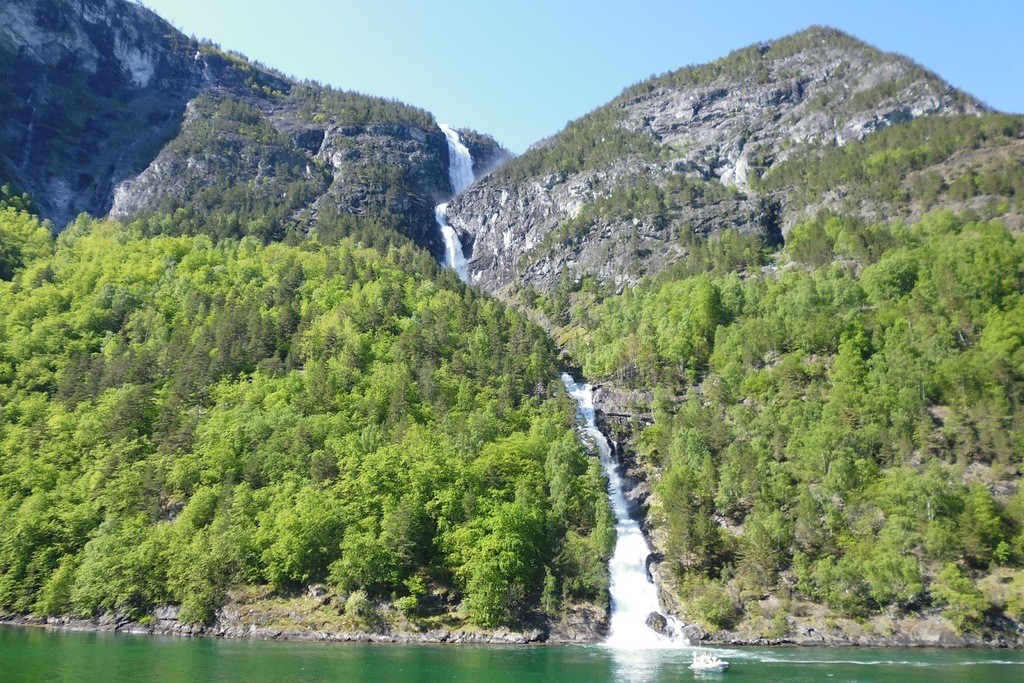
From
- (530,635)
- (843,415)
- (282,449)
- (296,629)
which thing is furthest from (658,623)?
(282,449)

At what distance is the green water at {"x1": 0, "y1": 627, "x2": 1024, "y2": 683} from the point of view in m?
43.1

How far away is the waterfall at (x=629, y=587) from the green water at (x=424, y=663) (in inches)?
241

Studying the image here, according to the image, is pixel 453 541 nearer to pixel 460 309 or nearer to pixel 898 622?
pixel 898 622

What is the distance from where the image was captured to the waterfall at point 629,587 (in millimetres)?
67625

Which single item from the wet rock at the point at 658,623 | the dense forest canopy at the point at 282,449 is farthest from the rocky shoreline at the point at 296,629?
the wet rock at the point at 658,623

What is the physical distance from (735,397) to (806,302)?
21.5 metres

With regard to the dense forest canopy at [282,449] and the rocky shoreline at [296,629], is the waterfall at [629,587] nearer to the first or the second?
the rocky shoreline at [296,629]

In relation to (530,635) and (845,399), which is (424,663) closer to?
(530,635)

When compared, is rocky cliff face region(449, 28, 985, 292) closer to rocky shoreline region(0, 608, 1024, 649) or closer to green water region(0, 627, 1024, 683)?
rocky shoreline region(0, 608, 1024, 649)

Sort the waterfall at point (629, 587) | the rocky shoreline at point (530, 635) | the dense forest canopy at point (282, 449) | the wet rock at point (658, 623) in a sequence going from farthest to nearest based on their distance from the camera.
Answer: the dense forest canopy at point (282, 449) < the wet rock at point (658, 623) < the waterfall at point (629, 587) < the rocky shoreline at point (530, 635)

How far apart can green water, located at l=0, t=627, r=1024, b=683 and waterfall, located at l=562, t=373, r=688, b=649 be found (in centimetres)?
611

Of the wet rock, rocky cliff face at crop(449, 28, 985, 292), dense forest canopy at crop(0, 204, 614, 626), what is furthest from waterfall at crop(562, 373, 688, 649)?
rocky cliff face at crop(449, 28, 985, 292)

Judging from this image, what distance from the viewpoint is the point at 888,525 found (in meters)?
69.6

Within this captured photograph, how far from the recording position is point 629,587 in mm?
73562
